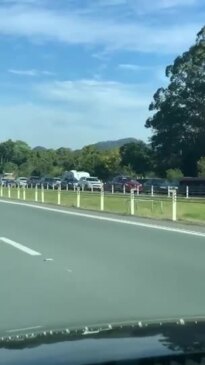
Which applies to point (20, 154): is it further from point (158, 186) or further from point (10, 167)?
point (158, 186)

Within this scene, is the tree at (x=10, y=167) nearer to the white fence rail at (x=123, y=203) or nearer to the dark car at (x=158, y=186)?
the dark car at (x=158, y=186)

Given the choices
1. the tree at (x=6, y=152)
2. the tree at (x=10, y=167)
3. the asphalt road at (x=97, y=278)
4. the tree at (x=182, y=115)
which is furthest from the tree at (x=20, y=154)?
the asphalt road at (x=97, y=278)

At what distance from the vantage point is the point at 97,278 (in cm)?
1279

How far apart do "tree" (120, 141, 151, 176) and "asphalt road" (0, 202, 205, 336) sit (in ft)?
229

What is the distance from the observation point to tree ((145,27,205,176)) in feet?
270

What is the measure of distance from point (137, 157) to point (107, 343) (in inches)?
3530

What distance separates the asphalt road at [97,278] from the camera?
9328mm

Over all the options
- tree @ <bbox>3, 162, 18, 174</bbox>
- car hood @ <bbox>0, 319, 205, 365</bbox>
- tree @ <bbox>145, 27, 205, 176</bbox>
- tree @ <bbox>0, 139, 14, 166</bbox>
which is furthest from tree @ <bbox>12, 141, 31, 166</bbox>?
car hood @ <bbox>0, 319, 205, 365</bbox>

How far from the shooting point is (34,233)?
2209cm

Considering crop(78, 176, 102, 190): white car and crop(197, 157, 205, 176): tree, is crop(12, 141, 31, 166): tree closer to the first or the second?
crop(78, 176, 102, 190): white car

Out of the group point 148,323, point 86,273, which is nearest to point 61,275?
point 86,273

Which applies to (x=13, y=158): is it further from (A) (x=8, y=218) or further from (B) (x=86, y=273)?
(B) (x=86, y=273)

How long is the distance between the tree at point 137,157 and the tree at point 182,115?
17.8ft

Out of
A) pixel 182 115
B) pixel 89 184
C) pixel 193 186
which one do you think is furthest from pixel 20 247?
pixel 182 115
